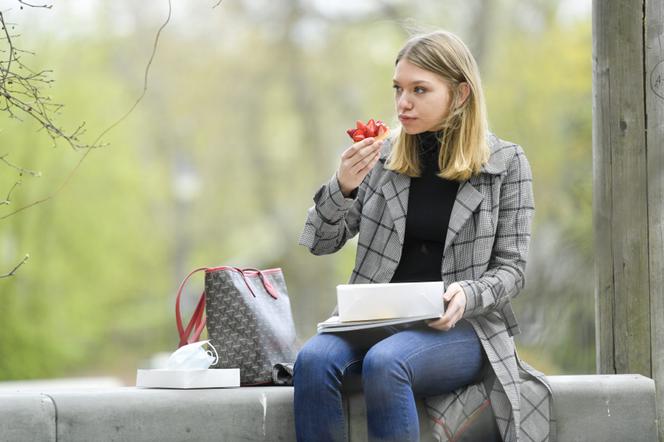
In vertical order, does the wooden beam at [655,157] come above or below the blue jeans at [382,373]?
above

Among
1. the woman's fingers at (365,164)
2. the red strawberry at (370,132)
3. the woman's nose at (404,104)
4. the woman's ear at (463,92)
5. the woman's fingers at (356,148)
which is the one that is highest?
the woman's ear at (463,92)

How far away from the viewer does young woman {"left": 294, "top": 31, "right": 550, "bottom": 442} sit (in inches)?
114

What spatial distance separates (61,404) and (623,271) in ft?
5.32

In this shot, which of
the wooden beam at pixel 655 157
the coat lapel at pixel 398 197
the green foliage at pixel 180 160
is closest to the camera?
the coat lapel at pixel 398 197

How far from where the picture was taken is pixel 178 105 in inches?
865

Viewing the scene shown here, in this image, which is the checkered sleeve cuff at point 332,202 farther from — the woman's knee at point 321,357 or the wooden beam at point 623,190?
the wooden beam at point 623,190

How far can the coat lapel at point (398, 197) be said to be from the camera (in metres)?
3.15

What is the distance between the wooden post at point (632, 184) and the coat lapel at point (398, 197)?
65 cm

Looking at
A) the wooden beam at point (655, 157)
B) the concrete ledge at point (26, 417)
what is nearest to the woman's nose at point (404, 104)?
the wooden beam at point (655, 157)

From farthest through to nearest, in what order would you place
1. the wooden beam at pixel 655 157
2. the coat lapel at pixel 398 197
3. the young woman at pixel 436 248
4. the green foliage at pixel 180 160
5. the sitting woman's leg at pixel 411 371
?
the green foliage at pixel 180 160 < the wooden beam at pixel 655 157 < the coat lapel at pixel 398 197 < the young woman at pixel 436 248 < the sitting woman's leg at pixel 411 371

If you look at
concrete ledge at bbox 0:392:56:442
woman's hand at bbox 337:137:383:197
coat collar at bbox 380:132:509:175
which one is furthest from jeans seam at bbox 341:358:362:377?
concrete ledge at bbox 0:392:56:442

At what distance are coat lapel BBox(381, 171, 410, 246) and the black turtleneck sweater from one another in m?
0.02

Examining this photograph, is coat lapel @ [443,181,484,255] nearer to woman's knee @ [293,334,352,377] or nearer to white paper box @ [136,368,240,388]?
woman's knee @ [293,334,352,377]

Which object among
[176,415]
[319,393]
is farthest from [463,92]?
[176,415]
